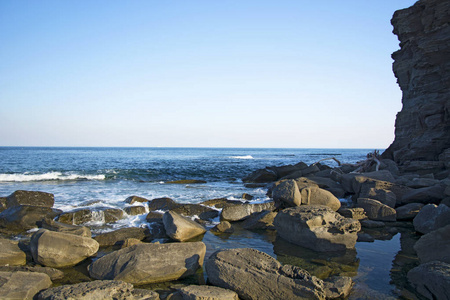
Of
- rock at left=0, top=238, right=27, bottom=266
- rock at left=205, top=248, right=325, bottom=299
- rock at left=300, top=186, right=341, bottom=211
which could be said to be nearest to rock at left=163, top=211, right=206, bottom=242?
rock at left=205, top=248, right=325, bottom=299

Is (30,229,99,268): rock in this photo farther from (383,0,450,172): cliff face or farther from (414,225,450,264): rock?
(383,0,450,172): cliff face

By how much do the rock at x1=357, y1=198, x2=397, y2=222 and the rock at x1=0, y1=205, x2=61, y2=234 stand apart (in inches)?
430

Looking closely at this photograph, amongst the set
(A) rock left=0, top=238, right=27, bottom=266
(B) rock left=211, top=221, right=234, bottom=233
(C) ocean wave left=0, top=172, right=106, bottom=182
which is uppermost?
(A) rock left=0, top=238, right=27, bottom=266

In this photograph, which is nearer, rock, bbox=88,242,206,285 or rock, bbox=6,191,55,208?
rock, bbox=88,242,206,285

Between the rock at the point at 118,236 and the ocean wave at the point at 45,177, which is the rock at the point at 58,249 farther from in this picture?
the ocean wave at the point at 45,177

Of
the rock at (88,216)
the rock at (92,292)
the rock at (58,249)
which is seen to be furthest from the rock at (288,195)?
the rock at (92,292)

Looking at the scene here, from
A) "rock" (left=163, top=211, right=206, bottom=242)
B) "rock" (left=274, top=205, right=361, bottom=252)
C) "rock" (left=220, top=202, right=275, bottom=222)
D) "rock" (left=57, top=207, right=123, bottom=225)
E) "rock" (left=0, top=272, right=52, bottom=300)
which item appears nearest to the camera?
"rock" (left=0, top=272, right=52, bottom=300)

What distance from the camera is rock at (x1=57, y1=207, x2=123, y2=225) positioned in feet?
34.1

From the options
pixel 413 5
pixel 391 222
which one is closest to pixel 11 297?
pixel 391 222

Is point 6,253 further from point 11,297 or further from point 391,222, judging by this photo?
point 391,222

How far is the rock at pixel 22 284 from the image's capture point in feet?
16.0

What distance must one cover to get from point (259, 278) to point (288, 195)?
609 cm

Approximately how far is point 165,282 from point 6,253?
3.65m

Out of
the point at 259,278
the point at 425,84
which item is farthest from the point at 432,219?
the point at 425,84
